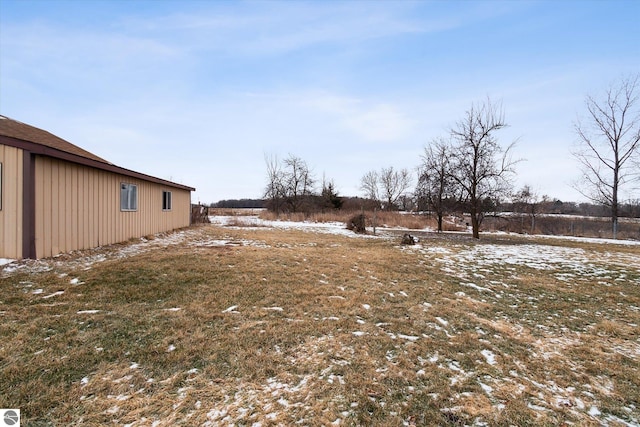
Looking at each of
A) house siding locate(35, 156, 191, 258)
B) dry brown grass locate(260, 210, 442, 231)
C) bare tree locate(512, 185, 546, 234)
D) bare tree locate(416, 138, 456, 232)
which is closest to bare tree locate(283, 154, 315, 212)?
dry brown grass locate(260, 210, 442, 231)

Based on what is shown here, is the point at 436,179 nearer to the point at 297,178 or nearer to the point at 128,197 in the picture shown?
the point at 128,197

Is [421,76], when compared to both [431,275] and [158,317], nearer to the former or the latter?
[431,275]

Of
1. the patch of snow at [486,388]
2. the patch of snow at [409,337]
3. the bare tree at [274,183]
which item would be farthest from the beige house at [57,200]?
the bare tree at [274,183]

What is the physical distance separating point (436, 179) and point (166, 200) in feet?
43.7

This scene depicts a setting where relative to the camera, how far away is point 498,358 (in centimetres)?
254

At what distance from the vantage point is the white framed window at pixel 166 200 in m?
12.0

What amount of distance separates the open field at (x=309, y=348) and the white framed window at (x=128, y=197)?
375cm

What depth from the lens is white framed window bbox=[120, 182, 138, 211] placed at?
29.0 feet

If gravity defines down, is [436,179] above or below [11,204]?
above

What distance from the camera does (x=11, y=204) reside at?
561 centimetres

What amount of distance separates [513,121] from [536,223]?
990 cm

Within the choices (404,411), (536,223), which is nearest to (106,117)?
(404,411)

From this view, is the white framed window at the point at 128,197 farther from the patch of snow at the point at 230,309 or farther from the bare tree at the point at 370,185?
the bare tree at the point at 370,185

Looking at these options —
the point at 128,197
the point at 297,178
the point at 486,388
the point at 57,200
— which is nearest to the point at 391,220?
the point at 297,178
